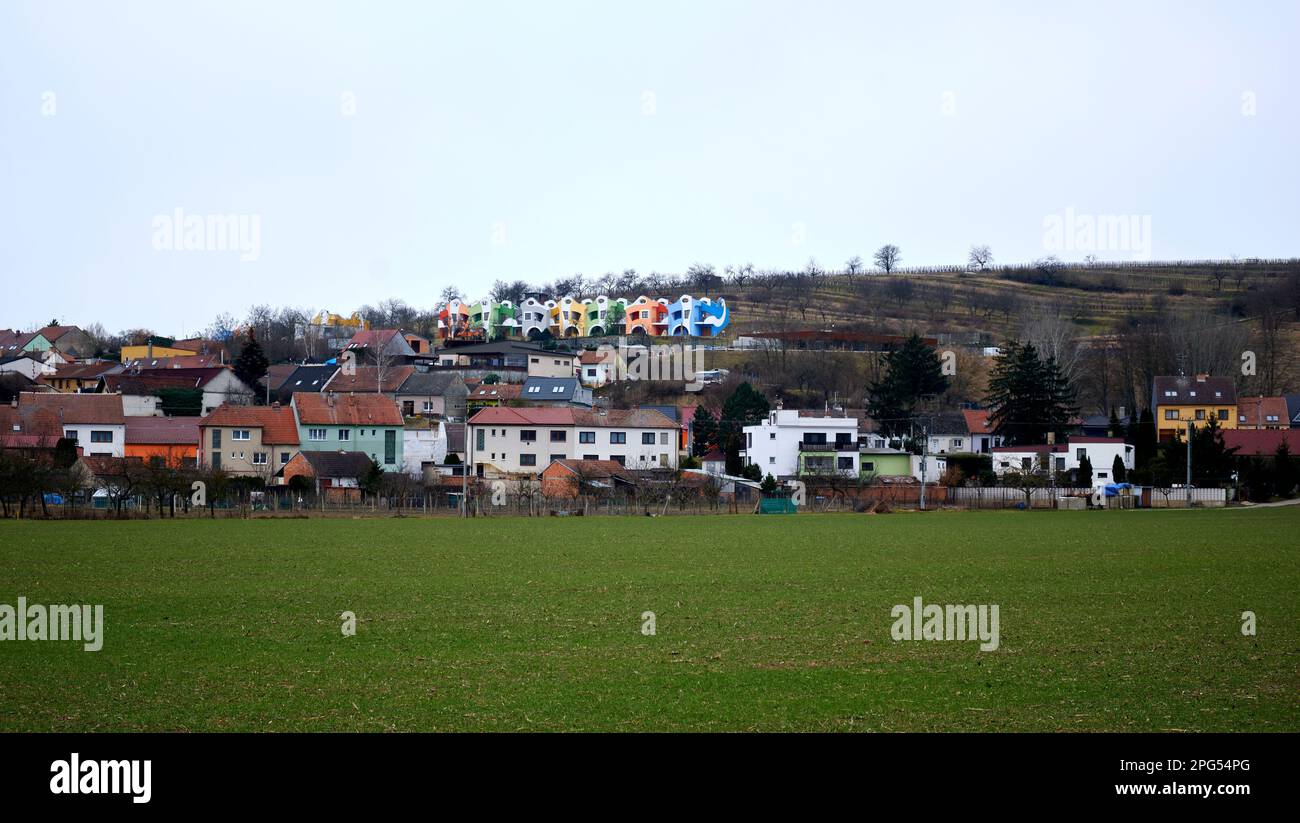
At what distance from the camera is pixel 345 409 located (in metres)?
76.5

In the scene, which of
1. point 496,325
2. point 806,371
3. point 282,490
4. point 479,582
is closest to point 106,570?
point 479,582

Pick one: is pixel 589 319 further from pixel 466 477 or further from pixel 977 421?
pixel 466 477

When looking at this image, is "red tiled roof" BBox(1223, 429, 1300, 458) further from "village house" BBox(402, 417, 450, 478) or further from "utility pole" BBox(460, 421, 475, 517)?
"village house" BBox(402, 417, 450, 478)

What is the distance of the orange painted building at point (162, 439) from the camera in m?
73.7

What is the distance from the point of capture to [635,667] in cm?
1444

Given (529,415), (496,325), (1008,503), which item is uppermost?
(496,325)

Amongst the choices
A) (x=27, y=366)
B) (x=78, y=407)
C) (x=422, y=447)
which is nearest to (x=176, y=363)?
(x=27, y=366)

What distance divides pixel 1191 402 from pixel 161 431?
74.0 metres

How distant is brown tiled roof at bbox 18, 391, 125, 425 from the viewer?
74562 mm

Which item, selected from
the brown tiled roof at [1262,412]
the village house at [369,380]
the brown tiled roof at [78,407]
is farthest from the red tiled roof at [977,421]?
the brown tiled roof at [78,407]

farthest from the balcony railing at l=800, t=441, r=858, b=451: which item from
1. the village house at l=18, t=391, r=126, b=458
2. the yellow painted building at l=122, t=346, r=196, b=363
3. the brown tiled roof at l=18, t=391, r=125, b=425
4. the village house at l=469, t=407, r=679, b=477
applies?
the yellow painted building at l=122, t=346, r=196, b=363

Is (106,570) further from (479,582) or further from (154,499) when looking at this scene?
(154,499)
